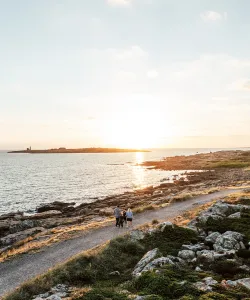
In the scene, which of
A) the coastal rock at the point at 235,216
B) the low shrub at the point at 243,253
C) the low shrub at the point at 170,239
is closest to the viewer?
the low shrub at the point at 243,253

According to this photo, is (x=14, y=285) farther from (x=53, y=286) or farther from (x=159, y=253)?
(x=159, y=253)

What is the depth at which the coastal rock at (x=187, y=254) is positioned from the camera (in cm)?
2128

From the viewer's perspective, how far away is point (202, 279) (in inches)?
682

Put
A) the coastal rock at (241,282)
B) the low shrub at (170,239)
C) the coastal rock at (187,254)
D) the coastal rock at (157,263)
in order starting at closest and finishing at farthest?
the coastal rock at (241,282) < the coastal rock at (157,263) < the coastal rock at (187,254) < the low shrub at (170,239)

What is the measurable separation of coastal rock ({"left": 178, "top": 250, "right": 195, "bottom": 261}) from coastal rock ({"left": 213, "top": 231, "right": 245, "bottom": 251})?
2.19 meters

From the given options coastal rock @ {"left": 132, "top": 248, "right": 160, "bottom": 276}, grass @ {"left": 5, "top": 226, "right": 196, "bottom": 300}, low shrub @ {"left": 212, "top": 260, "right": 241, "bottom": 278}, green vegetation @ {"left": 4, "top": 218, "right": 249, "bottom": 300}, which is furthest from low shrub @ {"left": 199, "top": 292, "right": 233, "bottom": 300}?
grass @ {"left": 5, "top": 226, "right": 196, "bottom": 300}

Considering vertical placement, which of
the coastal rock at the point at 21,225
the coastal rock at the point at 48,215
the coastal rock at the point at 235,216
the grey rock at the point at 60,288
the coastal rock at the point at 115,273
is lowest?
the coastal rock at the point at 48,215

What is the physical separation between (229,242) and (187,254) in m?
3.86

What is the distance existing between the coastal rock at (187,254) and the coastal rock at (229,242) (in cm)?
219

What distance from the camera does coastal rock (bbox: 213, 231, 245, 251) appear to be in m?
22.8

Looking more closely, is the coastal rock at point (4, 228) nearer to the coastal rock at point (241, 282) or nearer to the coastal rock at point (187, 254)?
the coastal rock at point (187, 254)

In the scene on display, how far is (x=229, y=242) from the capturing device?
23203 millimetres

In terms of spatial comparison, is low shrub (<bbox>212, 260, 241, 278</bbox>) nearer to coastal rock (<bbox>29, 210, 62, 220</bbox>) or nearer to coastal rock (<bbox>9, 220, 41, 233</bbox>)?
coastal rock (<bbox>9, 220, 41, 233</bbox>)

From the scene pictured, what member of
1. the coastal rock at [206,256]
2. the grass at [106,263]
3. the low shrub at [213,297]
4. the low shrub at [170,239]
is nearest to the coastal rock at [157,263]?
the grass at [106,263]
